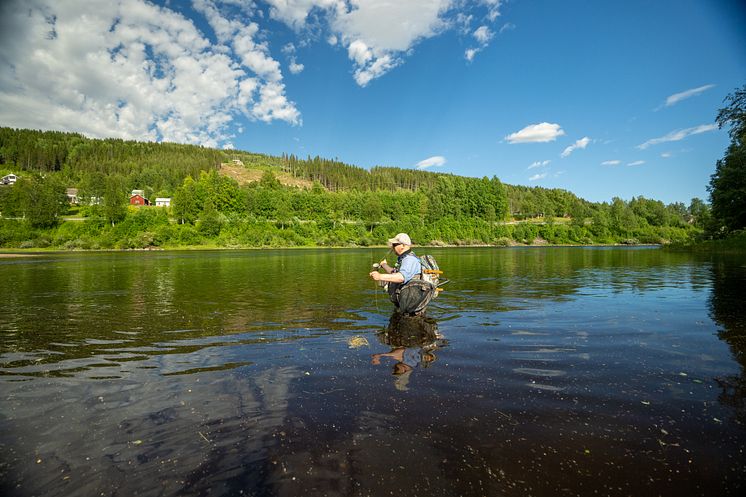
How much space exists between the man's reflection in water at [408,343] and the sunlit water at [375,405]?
0.11m

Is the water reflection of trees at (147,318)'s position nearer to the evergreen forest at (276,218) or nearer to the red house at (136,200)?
the evergreen forest at (276,218)

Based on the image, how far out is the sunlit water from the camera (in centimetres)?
493

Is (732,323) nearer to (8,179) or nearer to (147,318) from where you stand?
(147,318)

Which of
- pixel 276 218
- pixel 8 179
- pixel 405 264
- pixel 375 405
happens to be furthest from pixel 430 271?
pixel 8 179

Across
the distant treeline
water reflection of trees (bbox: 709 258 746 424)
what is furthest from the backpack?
the distant treeline

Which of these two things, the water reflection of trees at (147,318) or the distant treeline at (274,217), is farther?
the distant treeline at (274,217)

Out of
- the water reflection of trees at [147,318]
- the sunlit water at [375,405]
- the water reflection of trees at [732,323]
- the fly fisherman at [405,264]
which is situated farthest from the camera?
the fly fisherman at [405,264]

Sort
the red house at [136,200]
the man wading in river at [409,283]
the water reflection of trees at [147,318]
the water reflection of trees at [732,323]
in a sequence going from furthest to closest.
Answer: the red house at [136,200] → the man wading in river at [409,283] → the water reflection of trees at [147,318] → the water reflection of trees at [732,323]

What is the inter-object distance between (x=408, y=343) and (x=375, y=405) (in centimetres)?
459

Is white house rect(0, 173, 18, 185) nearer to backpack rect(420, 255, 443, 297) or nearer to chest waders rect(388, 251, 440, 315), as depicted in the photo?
backpack rect(420, 255, 443, 297)

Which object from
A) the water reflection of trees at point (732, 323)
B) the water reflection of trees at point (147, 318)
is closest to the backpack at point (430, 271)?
the water reflection of trees at point (147, 318)

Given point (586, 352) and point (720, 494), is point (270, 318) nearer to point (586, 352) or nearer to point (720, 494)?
point (586, 352)

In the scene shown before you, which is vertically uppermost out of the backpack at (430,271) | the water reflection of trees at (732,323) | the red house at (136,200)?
the red house at (136,200)

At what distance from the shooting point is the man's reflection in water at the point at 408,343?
906 cm
